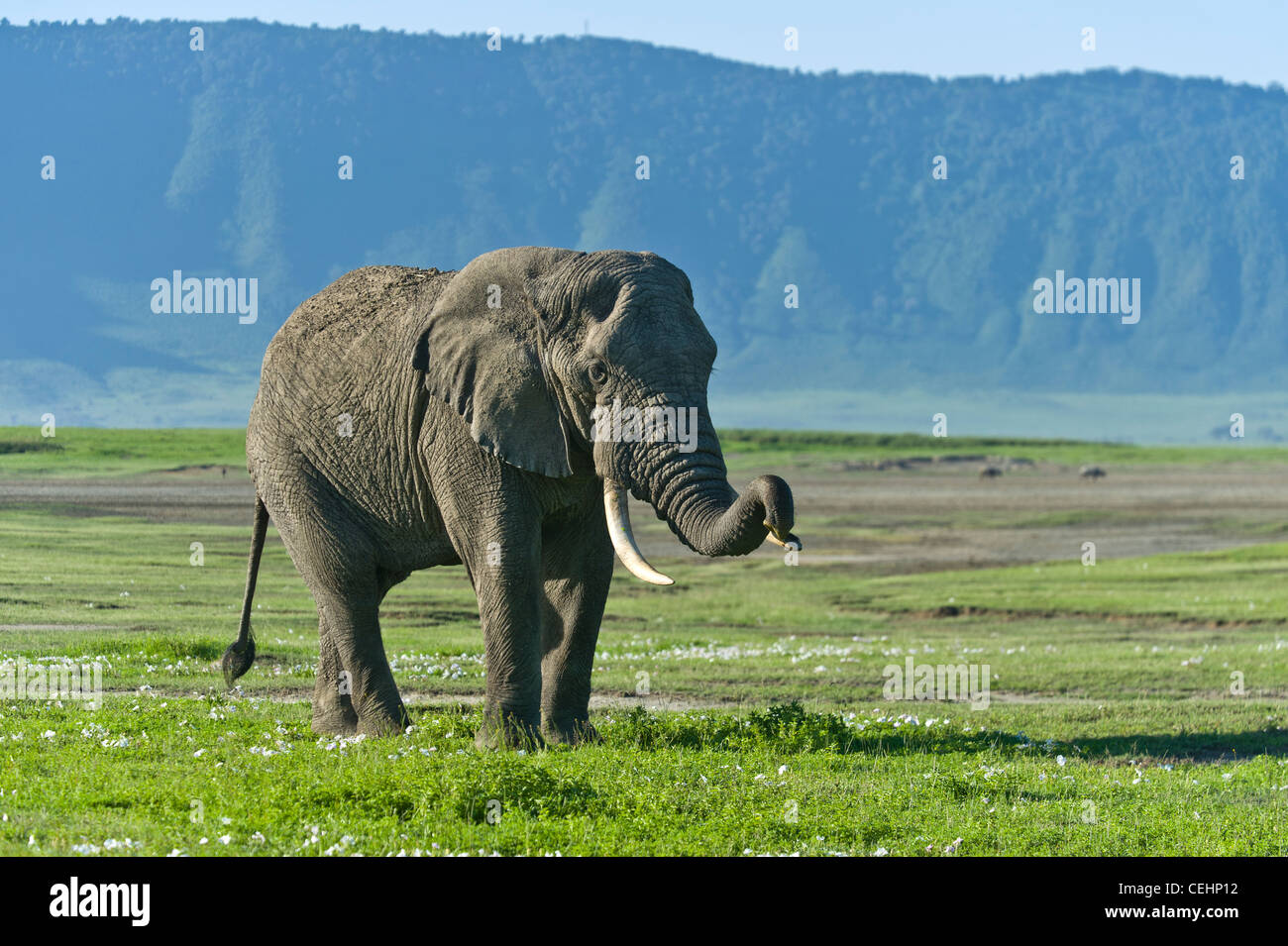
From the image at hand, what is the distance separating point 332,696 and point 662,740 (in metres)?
3.64

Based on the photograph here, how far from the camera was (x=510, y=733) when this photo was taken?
13688 mm

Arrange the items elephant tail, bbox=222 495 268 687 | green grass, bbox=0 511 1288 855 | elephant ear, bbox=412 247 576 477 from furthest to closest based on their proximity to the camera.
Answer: elephant tail, bbox=222 495 268 687
elephant ear, bbox=412 247 576 477
green grass, bbox=0 511 1288 855

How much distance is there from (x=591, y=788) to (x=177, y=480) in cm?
4030

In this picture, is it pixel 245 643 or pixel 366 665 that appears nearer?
pixel 366 665

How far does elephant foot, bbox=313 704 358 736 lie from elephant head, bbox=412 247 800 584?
12.4ft

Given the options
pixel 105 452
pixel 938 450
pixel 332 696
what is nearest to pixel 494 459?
pixel 332 696

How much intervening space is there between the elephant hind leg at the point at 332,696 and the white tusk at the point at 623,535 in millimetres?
3851

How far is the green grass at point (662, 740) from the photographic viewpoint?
35.0 feet

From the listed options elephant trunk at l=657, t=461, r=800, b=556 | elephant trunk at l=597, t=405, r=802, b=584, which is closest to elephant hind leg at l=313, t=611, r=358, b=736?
elephant trunk at l=597, t=405, r=802, b=584

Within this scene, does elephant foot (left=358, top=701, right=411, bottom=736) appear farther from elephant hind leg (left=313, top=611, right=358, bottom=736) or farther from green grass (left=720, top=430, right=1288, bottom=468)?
green grass (left=720, top=430, right=1288, bottom=468)

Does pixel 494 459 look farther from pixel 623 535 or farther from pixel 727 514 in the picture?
pixel 727 514

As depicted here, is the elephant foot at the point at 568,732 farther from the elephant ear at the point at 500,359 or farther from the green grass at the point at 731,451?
the green grass at the point at 731,451

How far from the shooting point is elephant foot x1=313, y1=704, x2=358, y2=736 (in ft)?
51.3
